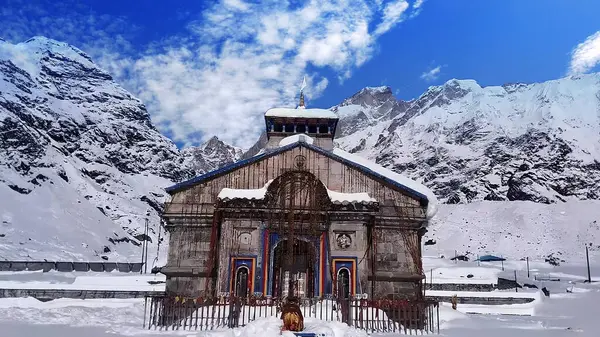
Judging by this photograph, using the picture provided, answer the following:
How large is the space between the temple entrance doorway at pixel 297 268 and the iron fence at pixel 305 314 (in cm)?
635

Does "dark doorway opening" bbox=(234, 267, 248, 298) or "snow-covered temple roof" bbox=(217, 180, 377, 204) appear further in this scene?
"snow-covered temple roof" bbox=(217, 180, 377, 204)

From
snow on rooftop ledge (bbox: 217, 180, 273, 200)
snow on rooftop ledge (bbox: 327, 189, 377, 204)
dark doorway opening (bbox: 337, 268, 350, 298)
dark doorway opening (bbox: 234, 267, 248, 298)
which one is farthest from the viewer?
snow on rooftop ledge (bbox: 327, 189, 377, 204)

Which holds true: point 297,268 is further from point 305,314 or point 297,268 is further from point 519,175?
point 519,175

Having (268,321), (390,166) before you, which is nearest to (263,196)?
(268,321)

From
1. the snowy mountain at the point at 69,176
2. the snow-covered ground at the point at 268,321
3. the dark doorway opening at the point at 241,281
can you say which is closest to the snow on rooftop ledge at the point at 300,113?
the snow-covered ground at the point at 268,321

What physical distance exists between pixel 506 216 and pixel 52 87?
557 feet

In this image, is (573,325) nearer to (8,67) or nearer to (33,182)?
(33,182)

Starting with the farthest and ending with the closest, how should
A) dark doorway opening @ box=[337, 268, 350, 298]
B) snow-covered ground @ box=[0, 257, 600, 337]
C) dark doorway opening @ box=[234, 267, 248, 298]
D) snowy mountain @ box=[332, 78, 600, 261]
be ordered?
snowy mountain @ box=[332, 78, 600, 261] → dark doorway opening @ box=[234, 267, 248, 298] → dark doorway opening @ box=[337, 268, 350, 298] → snow-covered ground @ box=[0, 257, 600, 337]

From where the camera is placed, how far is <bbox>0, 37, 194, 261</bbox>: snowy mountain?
91375 mm

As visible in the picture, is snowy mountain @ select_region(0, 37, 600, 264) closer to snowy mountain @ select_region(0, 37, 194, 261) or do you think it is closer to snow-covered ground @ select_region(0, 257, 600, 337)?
snowy mountain @ select_region(0, 37, 194, 261)


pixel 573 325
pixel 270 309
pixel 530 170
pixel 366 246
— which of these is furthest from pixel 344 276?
pixel 530 170

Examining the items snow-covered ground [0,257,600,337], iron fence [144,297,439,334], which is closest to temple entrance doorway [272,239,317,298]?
iron fence [144,297,439,334]

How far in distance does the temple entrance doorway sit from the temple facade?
0.06 metres

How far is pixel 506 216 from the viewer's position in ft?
414
